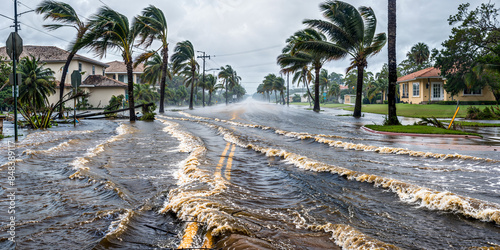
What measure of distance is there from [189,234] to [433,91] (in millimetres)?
50100

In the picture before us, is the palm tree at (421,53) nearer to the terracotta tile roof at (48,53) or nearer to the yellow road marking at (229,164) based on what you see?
the terracotta tile roof at (48,53)

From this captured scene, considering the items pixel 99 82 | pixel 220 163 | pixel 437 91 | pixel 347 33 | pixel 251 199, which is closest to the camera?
pixel 251 199

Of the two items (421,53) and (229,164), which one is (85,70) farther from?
(421,53)

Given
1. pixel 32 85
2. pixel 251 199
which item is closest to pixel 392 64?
pixel 251 199

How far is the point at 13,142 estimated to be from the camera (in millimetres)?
13531

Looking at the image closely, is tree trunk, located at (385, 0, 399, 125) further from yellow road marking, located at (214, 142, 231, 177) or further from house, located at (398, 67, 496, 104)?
house, located at (398, 67, 496, 104)

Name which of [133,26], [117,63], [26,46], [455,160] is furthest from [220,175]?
[117,63]

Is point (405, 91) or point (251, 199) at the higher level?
point (405, 91)

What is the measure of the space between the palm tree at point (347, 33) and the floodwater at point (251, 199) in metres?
16.8

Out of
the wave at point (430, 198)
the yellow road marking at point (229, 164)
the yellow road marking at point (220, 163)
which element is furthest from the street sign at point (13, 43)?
the wave at point (430, 198)

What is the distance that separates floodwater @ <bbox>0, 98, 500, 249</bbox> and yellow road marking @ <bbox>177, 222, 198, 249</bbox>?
0.10 ft

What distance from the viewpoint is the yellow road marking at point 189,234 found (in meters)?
4.24

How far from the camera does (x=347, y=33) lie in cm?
2773

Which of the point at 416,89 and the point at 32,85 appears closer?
the point at 32,85
